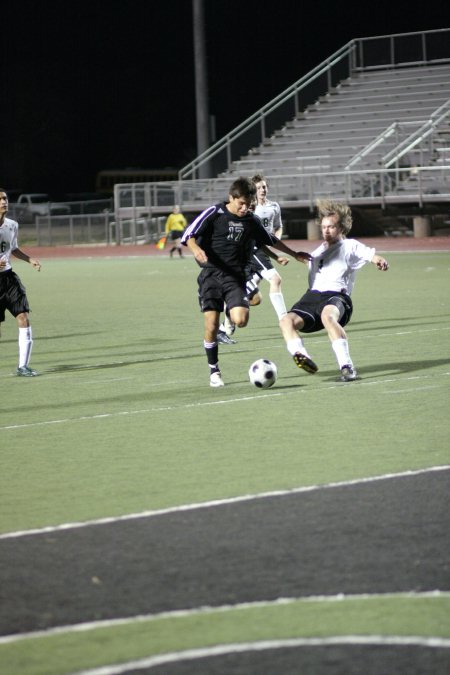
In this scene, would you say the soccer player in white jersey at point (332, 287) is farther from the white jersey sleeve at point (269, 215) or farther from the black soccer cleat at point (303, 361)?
the white jersey sleeve at point (269, 215)

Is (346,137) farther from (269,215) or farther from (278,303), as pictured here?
(278,303)

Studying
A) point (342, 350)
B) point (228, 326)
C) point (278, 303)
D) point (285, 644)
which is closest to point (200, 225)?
point (342, 350)

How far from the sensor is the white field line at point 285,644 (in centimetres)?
443

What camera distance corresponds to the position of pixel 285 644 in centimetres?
456

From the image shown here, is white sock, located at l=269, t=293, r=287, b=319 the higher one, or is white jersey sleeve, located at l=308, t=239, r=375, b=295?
white jersey sleeve, located at l=308, t=239, r=375, b=295

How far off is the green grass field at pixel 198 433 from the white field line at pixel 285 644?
70mm

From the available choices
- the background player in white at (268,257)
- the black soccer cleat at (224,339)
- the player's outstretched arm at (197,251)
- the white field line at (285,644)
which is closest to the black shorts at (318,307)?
the player's outstretched arm at (197,251)

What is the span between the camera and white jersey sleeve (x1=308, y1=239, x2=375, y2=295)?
1159cm

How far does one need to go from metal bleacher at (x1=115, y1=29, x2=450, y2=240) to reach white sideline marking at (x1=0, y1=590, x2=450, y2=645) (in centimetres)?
3442

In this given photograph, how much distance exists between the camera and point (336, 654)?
4.42 m

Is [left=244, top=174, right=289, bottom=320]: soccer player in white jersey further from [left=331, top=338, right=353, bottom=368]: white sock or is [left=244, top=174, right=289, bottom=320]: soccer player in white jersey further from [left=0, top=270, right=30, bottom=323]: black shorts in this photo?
[left=331, top=338, right=353, bottom=368]: white sock

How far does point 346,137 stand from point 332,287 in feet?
113

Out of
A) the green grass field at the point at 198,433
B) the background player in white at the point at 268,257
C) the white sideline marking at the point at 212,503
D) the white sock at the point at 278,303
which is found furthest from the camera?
the background player in white at the point at 268,257

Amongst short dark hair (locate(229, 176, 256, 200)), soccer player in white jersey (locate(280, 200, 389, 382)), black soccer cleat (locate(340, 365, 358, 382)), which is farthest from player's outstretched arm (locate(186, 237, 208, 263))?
black soccer cleat (locate(340, 365, 358, 382))
